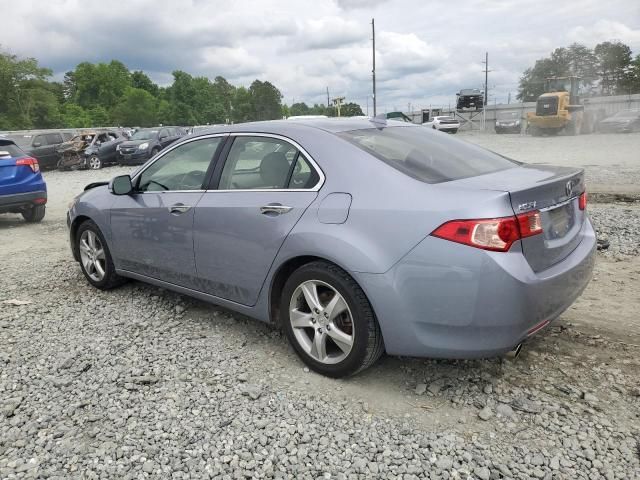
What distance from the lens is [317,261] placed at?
3135 millimetres

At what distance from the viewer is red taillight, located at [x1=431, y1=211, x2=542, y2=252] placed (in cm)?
257

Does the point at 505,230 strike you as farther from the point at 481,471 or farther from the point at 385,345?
the point at 481,471

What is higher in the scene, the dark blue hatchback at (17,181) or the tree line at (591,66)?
the tree line at (591,66)

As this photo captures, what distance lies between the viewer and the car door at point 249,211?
3.29 meters

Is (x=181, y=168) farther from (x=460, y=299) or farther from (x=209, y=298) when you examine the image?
(x=460, y=299)

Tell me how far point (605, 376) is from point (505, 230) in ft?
4.30

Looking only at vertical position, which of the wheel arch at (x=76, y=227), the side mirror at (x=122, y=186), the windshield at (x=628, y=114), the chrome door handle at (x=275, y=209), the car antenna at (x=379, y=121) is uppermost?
the car antenna at (x=379, y=121)

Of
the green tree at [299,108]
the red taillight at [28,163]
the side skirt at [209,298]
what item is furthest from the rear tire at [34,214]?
the green tree at [299,108]

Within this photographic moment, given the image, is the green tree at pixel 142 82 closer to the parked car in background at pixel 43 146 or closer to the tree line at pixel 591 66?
the tree line at pixel 591 66

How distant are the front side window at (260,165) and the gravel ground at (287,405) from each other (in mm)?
1176

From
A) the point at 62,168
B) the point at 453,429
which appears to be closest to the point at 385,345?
the point at 453,429

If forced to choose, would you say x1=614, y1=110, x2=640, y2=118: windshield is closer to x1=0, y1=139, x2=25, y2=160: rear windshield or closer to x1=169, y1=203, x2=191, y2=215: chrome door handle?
x1=0, y1=139, x2=25, y2=160: rear windshield

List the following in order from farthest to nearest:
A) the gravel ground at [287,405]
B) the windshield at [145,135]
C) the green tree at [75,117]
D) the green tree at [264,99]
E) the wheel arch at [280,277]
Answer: the green tree at [264,99] → the green tree at [75,117] → the windshield at [145,135] → the wheel arch at [280,277] → the gravel ground at [287,405]

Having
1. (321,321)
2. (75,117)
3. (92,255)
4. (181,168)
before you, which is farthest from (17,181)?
(75,117)
